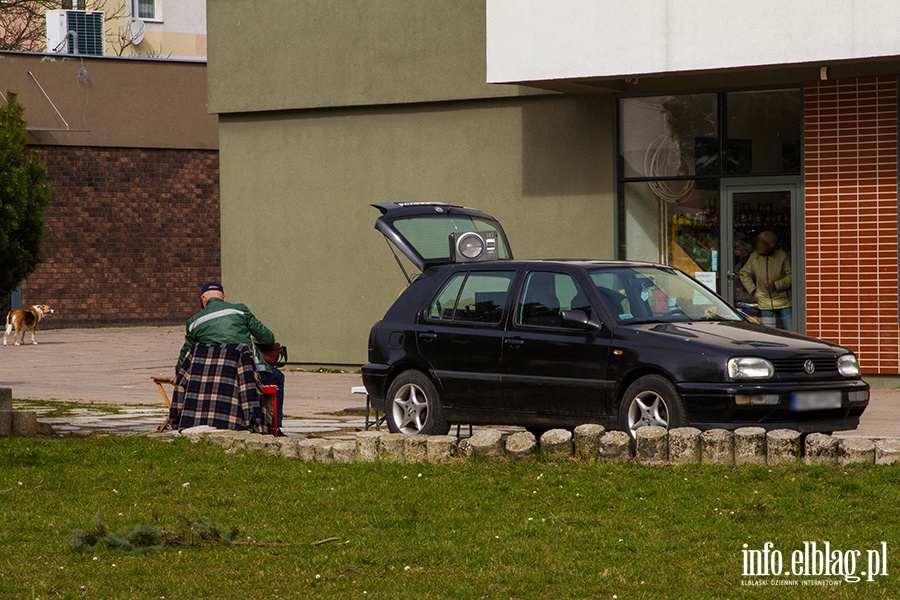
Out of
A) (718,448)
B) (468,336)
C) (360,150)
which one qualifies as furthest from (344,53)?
(718,448)

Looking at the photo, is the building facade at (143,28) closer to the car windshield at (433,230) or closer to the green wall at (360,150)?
the green wall at (360,150)

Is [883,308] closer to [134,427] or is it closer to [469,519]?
[134,427]

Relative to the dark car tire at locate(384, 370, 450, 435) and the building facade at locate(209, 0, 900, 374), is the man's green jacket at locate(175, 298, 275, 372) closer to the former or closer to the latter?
the dark car tire at locate(384, 370, 450, 435)

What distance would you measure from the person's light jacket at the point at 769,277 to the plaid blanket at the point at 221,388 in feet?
30.0

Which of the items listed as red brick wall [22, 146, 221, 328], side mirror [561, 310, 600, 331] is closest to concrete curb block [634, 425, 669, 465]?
side mirror [561, 310, 600, 331]

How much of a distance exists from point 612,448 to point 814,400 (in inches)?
67.1

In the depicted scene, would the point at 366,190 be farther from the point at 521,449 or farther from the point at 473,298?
the point at 521,449

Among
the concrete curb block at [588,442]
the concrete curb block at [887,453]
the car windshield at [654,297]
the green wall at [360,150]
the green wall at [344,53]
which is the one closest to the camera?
the concrete curb block at [887,453]

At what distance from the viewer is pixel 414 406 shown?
12.1 m

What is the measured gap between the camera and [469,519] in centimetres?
800

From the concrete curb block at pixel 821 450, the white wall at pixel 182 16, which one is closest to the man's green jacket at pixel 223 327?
the concrete curb block at pixel 821 450

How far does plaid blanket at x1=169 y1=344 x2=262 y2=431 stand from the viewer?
11.6m

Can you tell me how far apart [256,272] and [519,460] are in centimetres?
A: 1376

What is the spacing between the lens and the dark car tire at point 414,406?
39.0 feet
